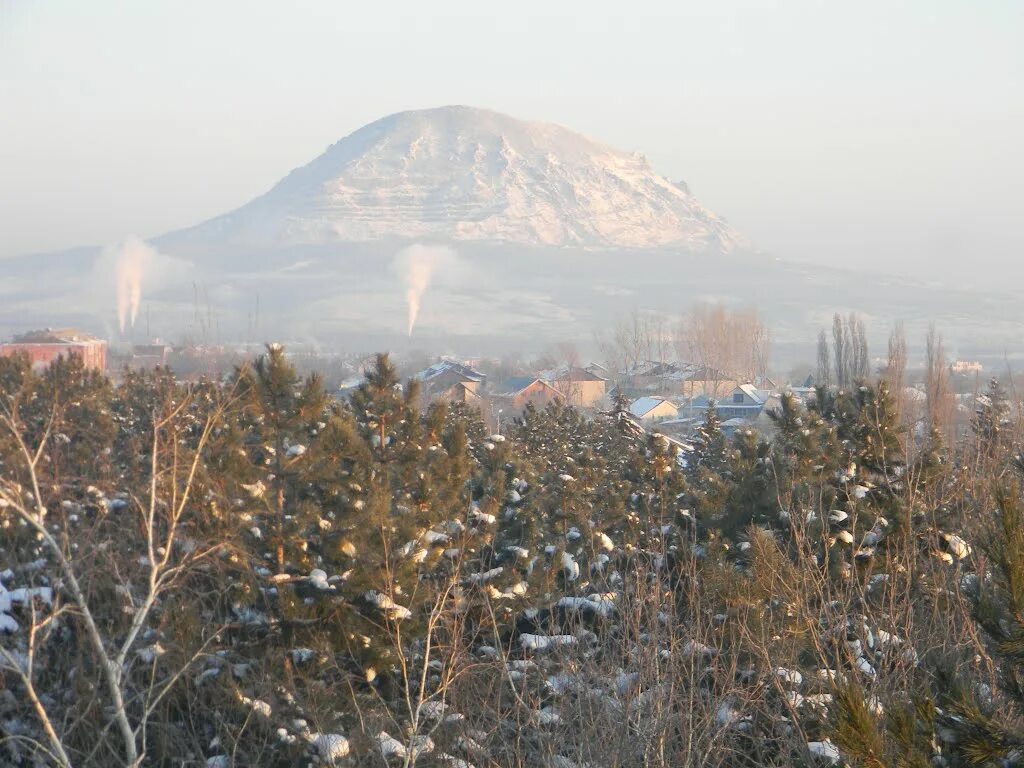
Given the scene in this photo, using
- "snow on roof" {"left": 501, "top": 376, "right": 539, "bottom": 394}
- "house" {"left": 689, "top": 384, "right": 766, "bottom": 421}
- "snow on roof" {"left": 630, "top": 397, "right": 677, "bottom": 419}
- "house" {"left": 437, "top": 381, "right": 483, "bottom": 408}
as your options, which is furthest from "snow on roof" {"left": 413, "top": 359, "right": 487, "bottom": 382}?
"house" {"left": 689, "top": 384, "right": 766, "bottom": 421}

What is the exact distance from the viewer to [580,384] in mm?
95188

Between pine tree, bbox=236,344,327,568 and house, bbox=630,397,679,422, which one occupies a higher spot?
pine tree, bbox=236,344,327,568

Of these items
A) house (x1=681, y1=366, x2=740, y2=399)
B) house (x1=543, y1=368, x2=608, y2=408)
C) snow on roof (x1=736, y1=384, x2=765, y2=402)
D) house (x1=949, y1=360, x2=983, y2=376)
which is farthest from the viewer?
house (x1=681, y1=366, x2=740, y2=399)

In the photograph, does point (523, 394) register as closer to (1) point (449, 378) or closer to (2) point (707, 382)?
(1) point (449, 378)

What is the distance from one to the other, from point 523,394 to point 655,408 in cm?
968

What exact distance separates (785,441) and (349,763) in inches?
330

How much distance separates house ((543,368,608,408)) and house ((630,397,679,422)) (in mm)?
6246

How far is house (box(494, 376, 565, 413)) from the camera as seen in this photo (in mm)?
82306

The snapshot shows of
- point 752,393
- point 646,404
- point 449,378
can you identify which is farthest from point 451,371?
point 752,393

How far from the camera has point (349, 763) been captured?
10.4 m

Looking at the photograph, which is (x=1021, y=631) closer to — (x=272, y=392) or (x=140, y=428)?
(x=272, y=392)

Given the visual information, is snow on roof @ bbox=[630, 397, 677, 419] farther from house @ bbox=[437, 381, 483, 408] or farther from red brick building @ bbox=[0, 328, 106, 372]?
red brick building @ bbox=[0, 328, 106, 372]

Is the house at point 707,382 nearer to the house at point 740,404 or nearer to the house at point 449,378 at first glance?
the house at point 740,404

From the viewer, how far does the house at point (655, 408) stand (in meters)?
81.9
